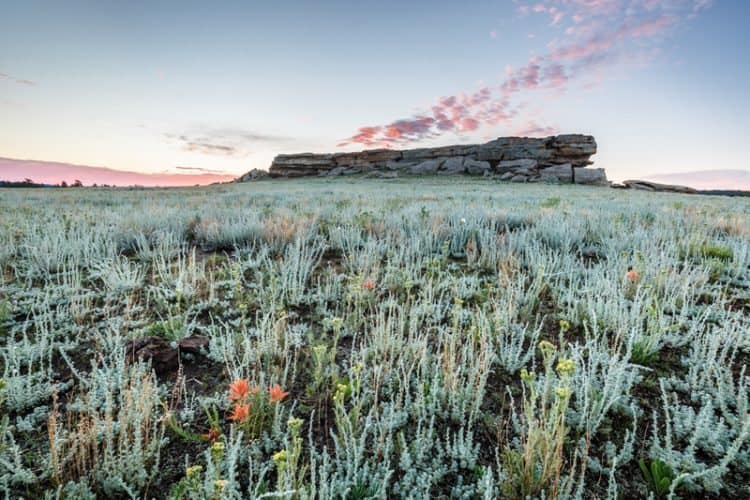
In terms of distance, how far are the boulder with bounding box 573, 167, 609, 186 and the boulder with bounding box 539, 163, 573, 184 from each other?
0.54 meters

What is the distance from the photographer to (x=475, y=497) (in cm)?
175

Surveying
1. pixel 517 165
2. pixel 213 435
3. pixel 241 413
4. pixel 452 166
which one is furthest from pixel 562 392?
pixel 452 166

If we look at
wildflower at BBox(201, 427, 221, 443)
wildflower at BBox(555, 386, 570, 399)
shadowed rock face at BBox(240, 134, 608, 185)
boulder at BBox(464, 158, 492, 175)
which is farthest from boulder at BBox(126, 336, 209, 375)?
boulder at BBox(464, 158, 492, 175)

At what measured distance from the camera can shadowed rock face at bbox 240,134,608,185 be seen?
37.2 metres

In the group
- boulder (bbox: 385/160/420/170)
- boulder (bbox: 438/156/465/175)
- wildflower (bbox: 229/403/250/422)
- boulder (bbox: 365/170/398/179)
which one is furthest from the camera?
boulder (bbox: 385/160/420/170)

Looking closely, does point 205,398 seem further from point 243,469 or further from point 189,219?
point 189,219

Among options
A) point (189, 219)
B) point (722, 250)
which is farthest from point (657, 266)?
point (189, 219)

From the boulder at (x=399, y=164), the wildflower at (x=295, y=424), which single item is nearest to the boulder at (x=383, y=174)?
the boulder at (x=399, y=164)

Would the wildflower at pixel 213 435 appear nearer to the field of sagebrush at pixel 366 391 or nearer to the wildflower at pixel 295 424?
the field of sagebrush at pixel 366 391

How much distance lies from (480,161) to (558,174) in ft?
28.5

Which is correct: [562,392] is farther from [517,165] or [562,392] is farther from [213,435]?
[517,165]

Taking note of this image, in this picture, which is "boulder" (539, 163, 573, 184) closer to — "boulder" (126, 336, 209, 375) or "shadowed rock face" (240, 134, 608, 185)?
"shadowed rock face" (240, 134, 608, 185)

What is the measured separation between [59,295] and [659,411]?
4.93 metres

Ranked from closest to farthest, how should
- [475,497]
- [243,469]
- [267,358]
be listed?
[475,497]
[243,469]
[267,358]
